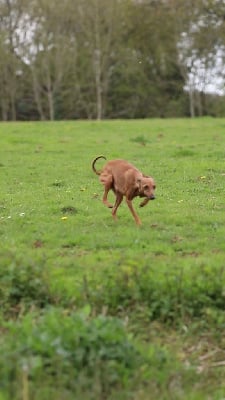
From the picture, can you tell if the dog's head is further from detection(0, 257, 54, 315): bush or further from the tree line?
the tree line

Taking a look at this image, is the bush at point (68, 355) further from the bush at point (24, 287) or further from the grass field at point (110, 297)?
the bush at point (24, 287)

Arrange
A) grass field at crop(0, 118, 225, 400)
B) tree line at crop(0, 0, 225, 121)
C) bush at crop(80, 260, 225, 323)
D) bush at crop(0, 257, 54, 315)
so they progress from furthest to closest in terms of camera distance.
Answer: tree line at crop(0, 0, 225, 121), bush at crop(0, 257, 54, 315), bush at crop(80, 260, 225, 323), grass field at crop(0, 118, 225, 400)

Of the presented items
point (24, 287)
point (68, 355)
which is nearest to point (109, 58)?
point (24, 287)

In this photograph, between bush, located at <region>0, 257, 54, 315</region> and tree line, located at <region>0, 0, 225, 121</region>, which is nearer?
bush, located at <region>0, 257, 54, 315</region>

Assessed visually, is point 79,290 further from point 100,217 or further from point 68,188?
point 68,188

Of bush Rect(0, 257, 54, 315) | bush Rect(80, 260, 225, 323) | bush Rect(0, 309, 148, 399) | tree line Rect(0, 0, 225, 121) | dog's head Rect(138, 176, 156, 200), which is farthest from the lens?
tree line Rect(0, 0, 225, 121)

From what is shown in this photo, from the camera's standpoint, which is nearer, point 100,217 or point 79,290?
point 79,290

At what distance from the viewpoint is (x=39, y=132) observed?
27.9 m

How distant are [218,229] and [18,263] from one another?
4028 millimetres

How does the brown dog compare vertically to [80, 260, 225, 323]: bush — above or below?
above

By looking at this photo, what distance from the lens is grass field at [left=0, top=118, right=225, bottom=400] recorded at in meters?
5.97

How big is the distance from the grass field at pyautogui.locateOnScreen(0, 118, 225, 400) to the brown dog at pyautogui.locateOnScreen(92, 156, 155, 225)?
52 cm

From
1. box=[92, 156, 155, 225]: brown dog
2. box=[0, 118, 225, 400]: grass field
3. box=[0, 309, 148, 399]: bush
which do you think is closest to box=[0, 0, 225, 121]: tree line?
box=[0, 118, 225, 400]: grass field

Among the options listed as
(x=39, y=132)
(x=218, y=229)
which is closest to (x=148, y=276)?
(x=218, y=229)
